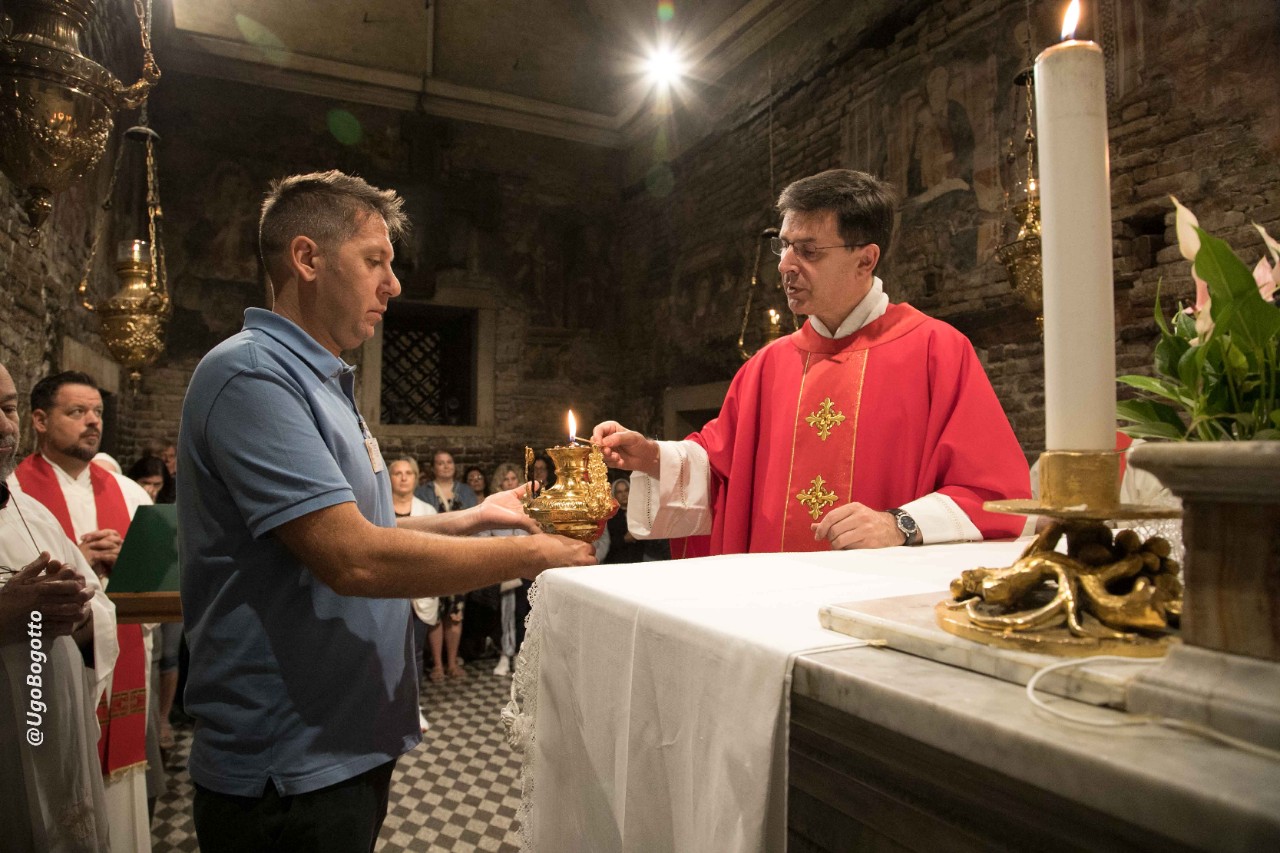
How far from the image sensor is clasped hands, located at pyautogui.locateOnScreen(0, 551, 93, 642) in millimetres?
1817

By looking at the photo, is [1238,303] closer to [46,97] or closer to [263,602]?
[263,602]

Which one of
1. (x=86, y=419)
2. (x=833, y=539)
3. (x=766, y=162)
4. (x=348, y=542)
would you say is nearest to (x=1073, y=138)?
(x=833, y=539)

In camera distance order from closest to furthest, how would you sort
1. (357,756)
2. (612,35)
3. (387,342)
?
1. (357,756)
2. (612,35)
3. (387,342)

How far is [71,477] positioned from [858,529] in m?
3.54

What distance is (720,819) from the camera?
79cm

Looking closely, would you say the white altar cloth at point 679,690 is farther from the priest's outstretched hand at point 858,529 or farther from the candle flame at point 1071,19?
the candle flame at point 1071,19

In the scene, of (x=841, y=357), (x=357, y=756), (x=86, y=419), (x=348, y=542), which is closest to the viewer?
(x=348, y=542)

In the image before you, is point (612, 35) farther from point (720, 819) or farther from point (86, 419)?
point (720, 819)

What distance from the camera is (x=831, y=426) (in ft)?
7.57

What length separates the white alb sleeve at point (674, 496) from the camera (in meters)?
2.17

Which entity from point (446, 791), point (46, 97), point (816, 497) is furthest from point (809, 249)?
point (446, 791)

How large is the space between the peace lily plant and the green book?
246 cm

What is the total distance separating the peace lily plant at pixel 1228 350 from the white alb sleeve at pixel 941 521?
1057mm

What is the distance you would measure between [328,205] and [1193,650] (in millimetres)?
1707
